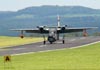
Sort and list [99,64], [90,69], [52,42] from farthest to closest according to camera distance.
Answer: [52,42] < [99,64] < [90,69]

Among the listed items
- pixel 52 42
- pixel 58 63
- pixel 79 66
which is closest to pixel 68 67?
pixel 79 66

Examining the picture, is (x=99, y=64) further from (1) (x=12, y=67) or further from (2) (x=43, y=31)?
(2) (x=43, y=31)

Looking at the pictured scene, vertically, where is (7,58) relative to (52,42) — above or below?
above

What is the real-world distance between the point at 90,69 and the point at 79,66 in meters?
1.97

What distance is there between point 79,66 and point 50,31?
42.0 meters

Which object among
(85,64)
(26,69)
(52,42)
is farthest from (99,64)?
(52,42)

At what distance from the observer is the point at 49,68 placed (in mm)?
30953

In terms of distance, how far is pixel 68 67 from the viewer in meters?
31.3

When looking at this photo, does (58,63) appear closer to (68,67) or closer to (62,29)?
(68,67)

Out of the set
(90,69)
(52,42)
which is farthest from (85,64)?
(52,42)

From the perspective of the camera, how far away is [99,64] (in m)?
32.9

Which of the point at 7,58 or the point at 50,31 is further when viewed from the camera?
the point at 50,31

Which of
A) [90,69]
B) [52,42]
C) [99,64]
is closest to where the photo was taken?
[90,69]

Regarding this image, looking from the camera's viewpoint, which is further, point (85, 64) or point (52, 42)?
point (52, 42)
